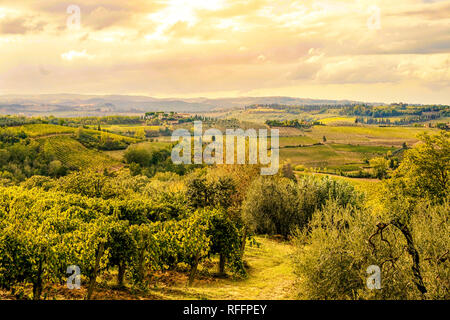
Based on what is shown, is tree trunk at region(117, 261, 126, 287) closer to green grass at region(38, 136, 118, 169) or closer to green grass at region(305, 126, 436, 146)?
green grass at region(38, 136, 118, 169)

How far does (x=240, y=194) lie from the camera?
4459 centimetres

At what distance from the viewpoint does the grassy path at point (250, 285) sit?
1631 centimetres

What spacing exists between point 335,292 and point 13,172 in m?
80.9

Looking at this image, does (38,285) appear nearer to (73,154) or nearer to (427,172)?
(427,172)

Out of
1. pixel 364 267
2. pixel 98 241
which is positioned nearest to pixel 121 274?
pixel 98 241

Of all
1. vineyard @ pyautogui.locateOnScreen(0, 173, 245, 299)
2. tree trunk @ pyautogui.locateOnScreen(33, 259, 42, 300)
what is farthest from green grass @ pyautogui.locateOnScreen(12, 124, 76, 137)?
tree trunk @ pyautogui.locateOnScreen(33, 259, 42, 300)


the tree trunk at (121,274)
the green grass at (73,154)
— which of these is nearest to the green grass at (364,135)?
the green grass at (73,154)

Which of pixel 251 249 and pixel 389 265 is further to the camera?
pixel 251 249

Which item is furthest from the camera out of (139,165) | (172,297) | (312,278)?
(139,165)

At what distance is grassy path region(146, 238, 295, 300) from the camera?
1631cm

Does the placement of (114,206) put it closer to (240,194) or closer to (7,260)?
(7,260)

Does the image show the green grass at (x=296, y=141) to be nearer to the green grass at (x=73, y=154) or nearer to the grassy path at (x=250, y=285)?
the green grass at (x=73, y=154)

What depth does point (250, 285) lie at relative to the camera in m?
18.9
